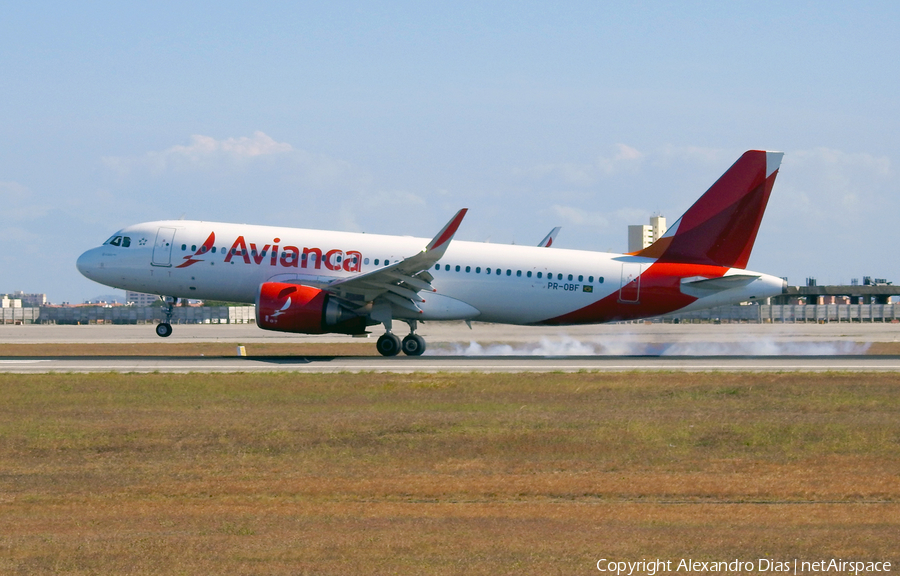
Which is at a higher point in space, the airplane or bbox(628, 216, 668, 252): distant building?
bbox(628, 216, 668, 252): distant building

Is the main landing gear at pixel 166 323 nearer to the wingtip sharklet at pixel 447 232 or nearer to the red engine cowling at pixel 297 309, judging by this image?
the red engine cowling at pixel 297 309

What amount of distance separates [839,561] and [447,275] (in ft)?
91.1

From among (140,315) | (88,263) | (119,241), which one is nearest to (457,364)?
(119,241)

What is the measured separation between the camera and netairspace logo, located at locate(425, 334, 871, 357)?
41.3 m

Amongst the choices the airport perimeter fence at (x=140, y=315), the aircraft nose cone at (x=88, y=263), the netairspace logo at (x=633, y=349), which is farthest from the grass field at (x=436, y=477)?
the airport perimeter fence at (x=140, y=315)

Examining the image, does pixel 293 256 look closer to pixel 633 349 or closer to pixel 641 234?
pixel 633 349

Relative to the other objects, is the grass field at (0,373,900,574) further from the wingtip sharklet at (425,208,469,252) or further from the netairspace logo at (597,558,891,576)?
the wingtip sharklet at (425,208,469,252)

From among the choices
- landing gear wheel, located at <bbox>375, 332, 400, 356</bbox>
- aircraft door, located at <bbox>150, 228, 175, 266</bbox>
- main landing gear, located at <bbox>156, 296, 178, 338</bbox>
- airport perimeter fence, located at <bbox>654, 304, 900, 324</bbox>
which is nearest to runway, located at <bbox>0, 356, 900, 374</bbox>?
landing gear wheel, located at <bbox>375, 332, 400, 356</bbox>

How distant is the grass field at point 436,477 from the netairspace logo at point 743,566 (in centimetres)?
21

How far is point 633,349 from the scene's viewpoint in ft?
149

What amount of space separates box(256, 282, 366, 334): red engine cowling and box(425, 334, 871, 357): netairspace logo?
674 centimetres

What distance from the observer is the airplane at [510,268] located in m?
36.8

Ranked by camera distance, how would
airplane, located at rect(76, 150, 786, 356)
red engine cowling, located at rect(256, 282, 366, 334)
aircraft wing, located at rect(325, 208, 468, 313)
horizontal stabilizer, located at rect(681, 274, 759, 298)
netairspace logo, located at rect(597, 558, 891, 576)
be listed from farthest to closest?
airplane, located at rect(76, 150, 786, 356), horizontal stabilizer, located at rect(681, 274, 759, 298), red engine cowling, located at rect(256, 282, 366, 334), aircraft wing, located at rect(325, 208, 468, 313), netairspace logo, located at rect(597, 558, 891, 576)

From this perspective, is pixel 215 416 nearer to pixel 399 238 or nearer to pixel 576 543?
pixel 576 543
